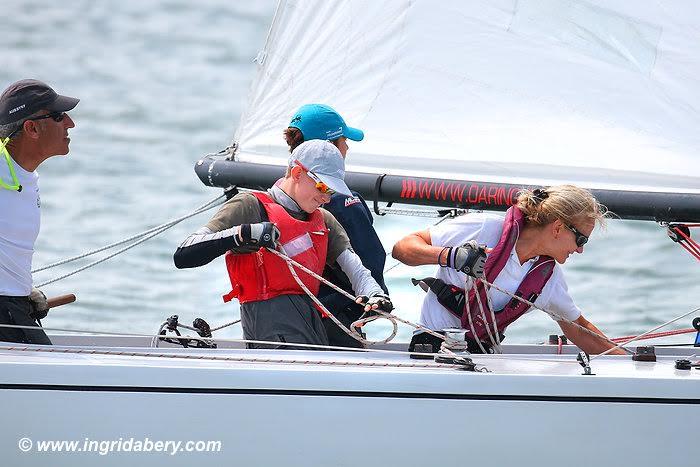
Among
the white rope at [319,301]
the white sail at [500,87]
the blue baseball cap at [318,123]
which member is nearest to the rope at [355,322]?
the white rope at [319,301]

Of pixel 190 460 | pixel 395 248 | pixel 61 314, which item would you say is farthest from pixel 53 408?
pixel 61 314

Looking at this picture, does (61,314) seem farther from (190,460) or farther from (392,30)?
(190,460)

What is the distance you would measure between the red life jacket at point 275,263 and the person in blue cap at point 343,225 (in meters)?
0.18

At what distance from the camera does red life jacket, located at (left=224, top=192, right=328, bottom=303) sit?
Answer: 9.74 ft

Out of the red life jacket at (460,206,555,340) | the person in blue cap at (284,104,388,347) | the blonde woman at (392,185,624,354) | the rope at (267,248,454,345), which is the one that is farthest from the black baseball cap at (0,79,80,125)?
the red life jacket at (460,206,555,340)

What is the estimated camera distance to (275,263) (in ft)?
9.73

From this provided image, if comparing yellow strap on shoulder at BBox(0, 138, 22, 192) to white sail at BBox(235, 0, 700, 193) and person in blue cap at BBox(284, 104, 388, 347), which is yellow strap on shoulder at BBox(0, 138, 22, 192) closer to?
person in blue cap at BBox(284, 104, 388, 347)

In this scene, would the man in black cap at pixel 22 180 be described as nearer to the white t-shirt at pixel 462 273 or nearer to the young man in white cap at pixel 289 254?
the young man in white cap at pixel 289 254

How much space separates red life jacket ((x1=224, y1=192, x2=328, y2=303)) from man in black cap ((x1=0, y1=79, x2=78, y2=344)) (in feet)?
1.45

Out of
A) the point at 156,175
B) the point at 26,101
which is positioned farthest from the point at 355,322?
the point at 156,175

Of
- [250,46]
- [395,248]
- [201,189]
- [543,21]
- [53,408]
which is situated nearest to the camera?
[53,408]

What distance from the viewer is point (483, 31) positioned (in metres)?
4.14

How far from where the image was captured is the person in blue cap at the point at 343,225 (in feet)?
10.5

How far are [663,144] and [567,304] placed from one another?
0.78 meters
